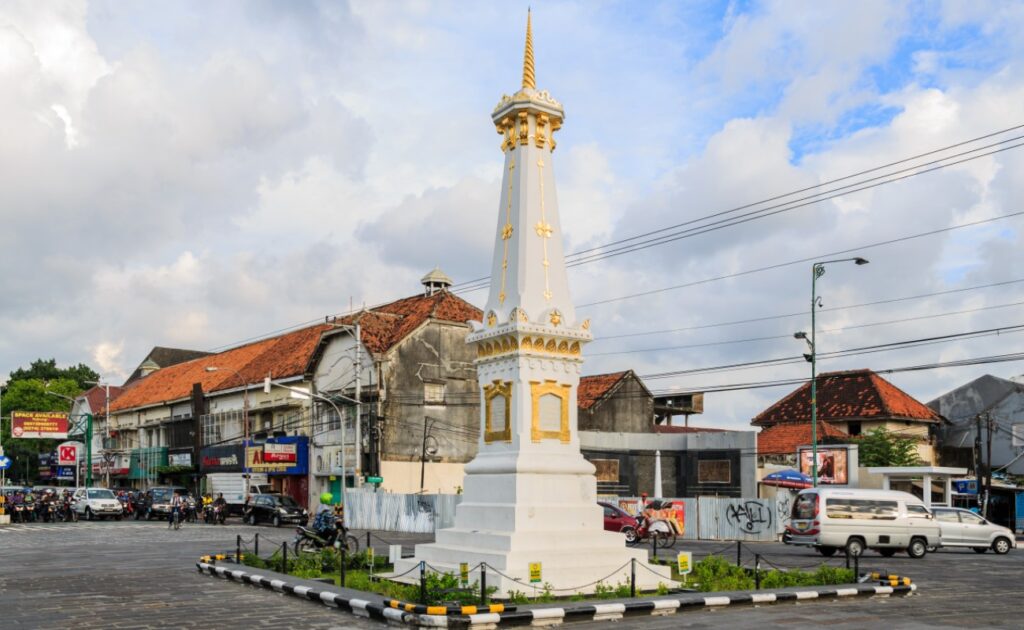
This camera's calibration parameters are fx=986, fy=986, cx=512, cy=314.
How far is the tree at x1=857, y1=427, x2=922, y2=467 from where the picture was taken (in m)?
55.1

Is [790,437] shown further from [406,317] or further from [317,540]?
[317,540]

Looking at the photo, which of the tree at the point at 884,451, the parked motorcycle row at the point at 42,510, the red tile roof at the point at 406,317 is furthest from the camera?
the tree at the point at 884,451

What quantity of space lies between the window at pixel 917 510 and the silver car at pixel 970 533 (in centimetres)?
305

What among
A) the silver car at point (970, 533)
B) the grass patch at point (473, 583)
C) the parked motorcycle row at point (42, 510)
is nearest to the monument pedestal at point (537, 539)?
the grass patch at point (473, 583)

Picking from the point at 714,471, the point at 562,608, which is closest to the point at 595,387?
the point at 714,471

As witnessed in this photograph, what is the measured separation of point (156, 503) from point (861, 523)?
39.4 metres

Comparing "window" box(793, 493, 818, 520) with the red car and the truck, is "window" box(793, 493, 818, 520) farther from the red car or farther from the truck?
the truck

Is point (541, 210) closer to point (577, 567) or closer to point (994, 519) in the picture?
point (577, 567)

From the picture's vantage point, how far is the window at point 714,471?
5303 cm

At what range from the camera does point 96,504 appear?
53.0 meters

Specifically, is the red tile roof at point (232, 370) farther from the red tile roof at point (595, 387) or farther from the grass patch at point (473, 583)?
the grass patch at point (473, 583)

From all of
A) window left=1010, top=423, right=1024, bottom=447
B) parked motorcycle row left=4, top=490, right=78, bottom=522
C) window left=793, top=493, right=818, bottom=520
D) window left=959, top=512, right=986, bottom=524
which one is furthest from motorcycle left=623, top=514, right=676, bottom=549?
window left=1010, top=423, right=1024, bottom=447

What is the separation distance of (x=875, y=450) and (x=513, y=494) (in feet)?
144

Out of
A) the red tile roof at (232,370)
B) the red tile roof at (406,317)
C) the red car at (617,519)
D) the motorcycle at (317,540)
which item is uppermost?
the red tile roof at (406,317)
